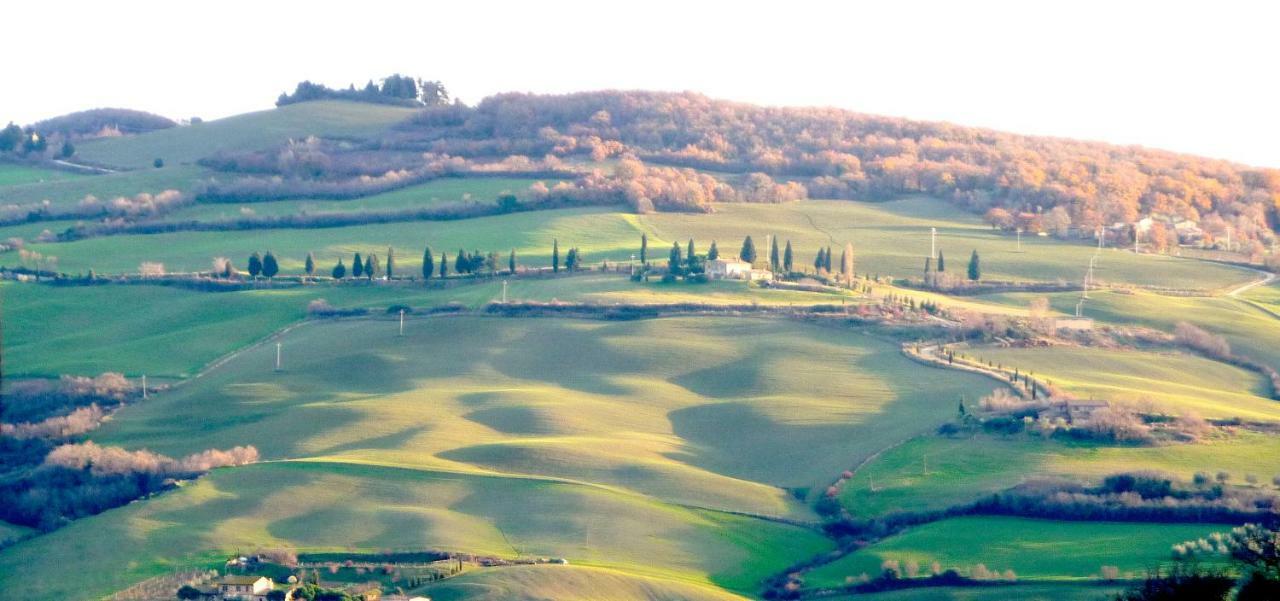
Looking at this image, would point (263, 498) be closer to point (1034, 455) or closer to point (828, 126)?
point (1034, 455)

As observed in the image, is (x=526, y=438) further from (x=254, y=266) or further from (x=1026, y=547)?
(x=254, y=266)

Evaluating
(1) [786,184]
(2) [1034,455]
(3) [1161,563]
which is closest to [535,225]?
(1) [786,184]

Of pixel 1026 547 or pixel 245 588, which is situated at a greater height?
pixel 1026 547

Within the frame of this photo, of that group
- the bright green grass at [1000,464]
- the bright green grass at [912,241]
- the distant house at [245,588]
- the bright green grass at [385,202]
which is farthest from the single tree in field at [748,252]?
the distant house at [245,588]

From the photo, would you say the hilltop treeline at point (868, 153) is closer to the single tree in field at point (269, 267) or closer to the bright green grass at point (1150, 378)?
the bright green grass at point (1150, 378)

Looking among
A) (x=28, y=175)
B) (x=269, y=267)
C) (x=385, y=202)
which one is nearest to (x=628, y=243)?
(x=269, y=267)

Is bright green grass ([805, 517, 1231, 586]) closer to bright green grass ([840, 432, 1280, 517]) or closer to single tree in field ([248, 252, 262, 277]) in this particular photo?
bright green grass ([840, 432, 1280, 517])
